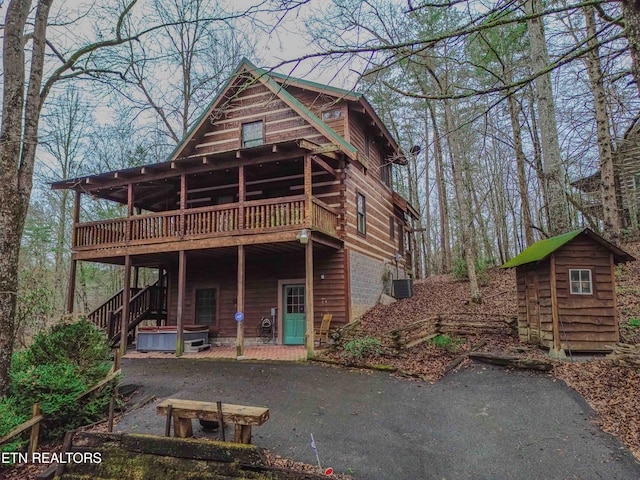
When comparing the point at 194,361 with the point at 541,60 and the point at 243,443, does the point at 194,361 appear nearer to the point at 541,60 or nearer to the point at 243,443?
the point at 243,443

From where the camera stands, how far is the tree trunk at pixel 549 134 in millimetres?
7840

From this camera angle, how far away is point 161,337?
12.6 meters

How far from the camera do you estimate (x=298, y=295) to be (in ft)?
44.2

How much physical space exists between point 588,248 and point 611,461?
17.0ft

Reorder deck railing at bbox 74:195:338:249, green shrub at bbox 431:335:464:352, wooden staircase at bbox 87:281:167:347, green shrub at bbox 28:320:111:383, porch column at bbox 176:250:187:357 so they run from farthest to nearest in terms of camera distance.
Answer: wooden staircase at bbox 87:281:167:347
porch column at bbox 176:250:187:357
deck railing at bbox 74:195:338:249
green shrub at bbox 431:335:464:352
green shrub at bbox 28:320:111:383

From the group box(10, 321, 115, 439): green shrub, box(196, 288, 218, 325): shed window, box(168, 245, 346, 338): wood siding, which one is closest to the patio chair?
box(168, 245, 346, 338): wood siding

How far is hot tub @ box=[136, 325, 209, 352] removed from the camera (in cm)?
1249

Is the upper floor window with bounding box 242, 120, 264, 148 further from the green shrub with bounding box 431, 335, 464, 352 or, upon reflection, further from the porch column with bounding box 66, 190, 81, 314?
the green shrub with bounding box 431, 335, 464, 352

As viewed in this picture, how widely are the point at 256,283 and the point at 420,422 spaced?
29.7 ft

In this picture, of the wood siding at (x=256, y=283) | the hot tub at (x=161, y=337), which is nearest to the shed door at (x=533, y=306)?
the wood siding at (x=256, y=283)

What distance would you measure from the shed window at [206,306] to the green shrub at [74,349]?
25.2 feet

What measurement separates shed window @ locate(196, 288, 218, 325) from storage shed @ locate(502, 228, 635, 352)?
35.4 feet

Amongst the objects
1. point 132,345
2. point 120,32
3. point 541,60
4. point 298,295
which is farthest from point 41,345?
point 541,60

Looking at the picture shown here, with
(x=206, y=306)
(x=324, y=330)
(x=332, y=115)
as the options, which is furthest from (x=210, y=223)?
(x=332, y=115)
